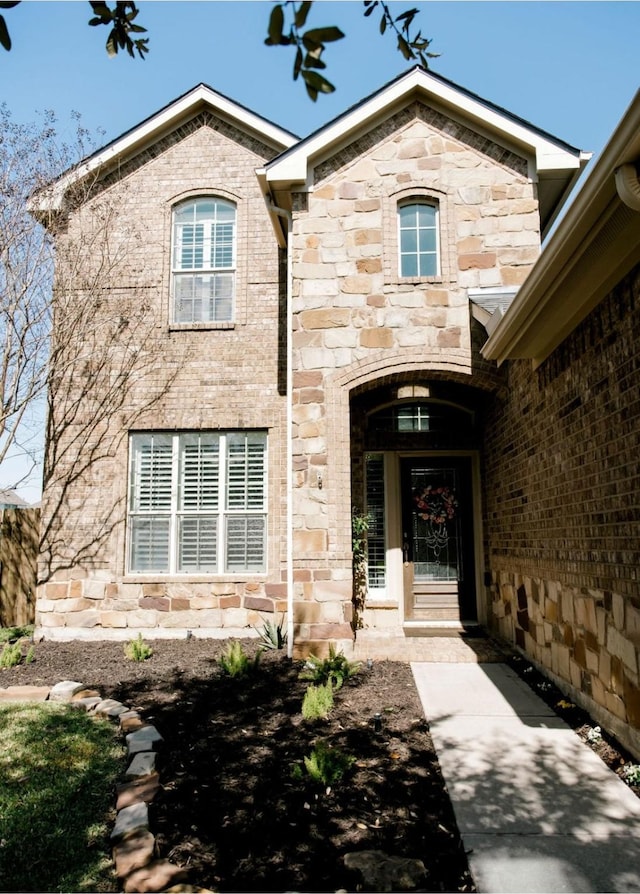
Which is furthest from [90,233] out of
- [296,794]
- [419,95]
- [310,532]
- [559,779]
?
[559,779]

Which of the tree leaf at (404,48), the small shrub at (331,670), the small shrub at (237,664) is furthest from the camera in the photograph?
the small shrub at (237,664)

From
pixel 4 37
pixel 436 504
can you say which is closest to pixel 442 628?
pixel 436 504

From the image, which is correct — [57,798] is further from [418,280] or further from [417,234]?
[417,234]

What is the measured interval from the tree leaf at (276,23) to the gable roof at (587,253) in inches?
78.3

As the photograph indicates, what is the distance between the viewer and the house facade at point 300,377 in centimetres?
730

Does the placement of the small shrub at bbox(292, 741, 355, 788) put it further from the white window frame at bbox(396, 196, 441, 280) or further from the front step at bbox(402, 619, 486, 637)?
the white window frame at bbox(396, 196, 441, 280)

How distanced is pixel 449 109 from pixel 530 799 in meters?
7.63

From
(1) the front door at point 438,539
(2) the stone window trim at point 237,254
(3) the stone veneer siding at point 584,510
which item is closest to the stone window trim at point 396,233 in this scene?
(3) the stone veneer siding at point 584,510

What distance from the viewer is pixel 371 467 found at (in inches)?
368

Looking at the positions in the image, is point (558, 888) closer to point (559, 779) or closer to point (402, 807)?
point (402, 807)

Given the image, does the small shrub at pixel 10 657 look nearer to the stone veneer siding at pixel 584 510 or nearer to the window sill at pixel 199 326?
the window sill at pixel 199 326

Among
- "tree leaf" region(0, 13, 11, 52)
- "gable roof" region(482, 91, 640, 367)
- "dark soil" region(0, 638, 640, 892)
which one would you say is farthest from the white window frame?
"tree leaf" region(0, 13, 11, 52)

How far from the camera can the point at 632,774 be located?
383 centimetres

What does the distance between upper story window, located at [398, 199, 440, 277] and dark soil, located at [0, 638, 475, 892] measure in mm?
4683
